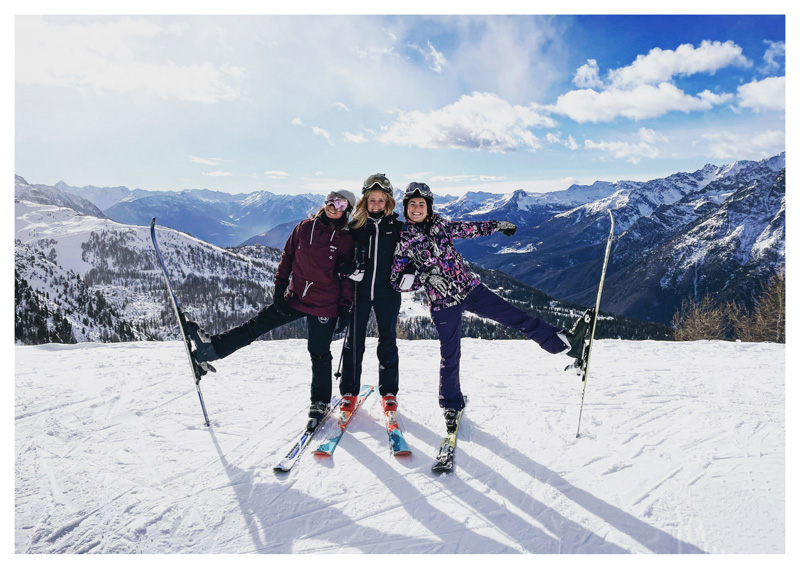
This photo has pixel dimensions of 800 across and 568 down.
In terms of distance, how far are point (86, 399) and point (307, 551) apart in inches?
172

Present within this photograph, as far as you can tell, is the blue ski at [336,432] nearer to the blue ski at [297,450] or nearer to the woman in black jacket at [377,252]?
the blue ski at [297,450]

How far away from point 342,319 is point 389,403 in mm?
1199

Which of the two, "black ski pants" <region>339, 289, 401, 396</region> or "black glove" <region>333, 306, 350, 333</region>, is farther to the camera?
"black glove" <region>333, 306, 350, 333</region>

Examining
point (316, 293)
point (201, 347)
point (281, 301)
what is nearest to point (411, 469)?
point (316, 293)

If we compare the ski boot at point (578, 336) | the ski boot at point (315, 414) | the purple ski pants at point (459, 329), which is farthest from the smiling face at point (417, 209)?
the ski boot at point (315, 414)

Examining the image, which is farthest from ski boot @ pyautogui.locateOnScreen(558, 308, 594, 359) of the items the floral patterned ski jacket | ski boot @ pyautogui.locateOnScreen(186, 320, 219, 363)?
Result: ski boot @ pyautogui.locateOnScreen(186, 320, 219, 363)

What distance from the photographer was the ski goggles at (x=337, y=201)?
15.6 feet

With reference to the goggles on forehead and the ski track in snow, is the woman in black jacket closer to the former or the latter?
the goggles on forehead

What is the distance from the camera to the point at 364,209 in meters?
4.83

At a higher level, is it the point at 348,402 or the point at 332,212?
the point at 332,212

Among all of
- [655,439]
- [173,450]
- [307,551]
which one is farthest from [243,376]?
[655,439]

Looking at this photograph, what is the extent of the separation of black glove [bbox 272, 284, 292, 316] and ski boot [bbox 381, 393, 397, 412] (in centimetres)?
159

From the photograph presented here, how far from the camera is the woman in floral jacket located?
181 inches

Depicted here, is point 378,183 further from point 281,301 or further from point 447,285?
point 281,301
